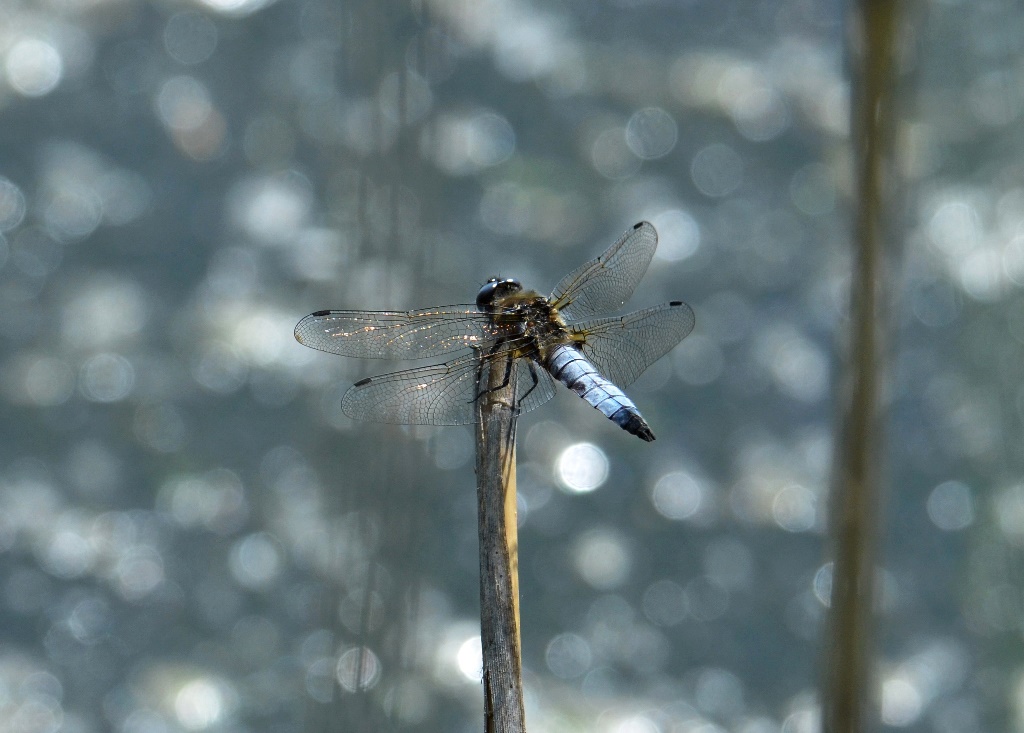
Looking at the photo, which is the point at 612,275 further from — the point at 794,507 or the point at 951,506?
the point at 951,506

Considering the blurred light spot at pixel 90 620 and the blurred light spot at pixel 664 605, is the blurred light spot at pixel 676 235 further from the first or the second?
the blurred light spot at pixel 90 620

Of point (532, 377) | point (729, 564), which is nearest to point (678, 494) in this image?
point (729, 564)

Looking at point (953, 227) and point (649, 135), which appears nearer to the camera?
point (953, 227)

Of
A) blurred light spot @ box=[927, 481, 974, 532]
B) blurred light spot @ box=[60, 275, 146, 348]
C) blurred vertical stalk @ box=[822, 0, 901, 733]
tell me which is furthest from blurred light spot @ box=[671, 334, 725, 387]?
blurred light spot @ box=[60, 275, 146, 348]

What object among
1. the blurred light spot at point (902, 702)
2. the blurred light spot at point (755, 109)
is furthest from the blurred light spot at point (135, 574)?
the blurred light spot at point (755, 109)

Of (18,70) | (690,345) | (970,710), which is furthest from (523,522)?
(18,70)

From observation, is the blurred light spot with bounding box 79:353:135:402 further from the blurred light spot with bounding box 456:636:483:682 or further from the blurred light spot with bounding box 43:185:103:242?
the blurred light spot with bounding box 456:636:483:682
